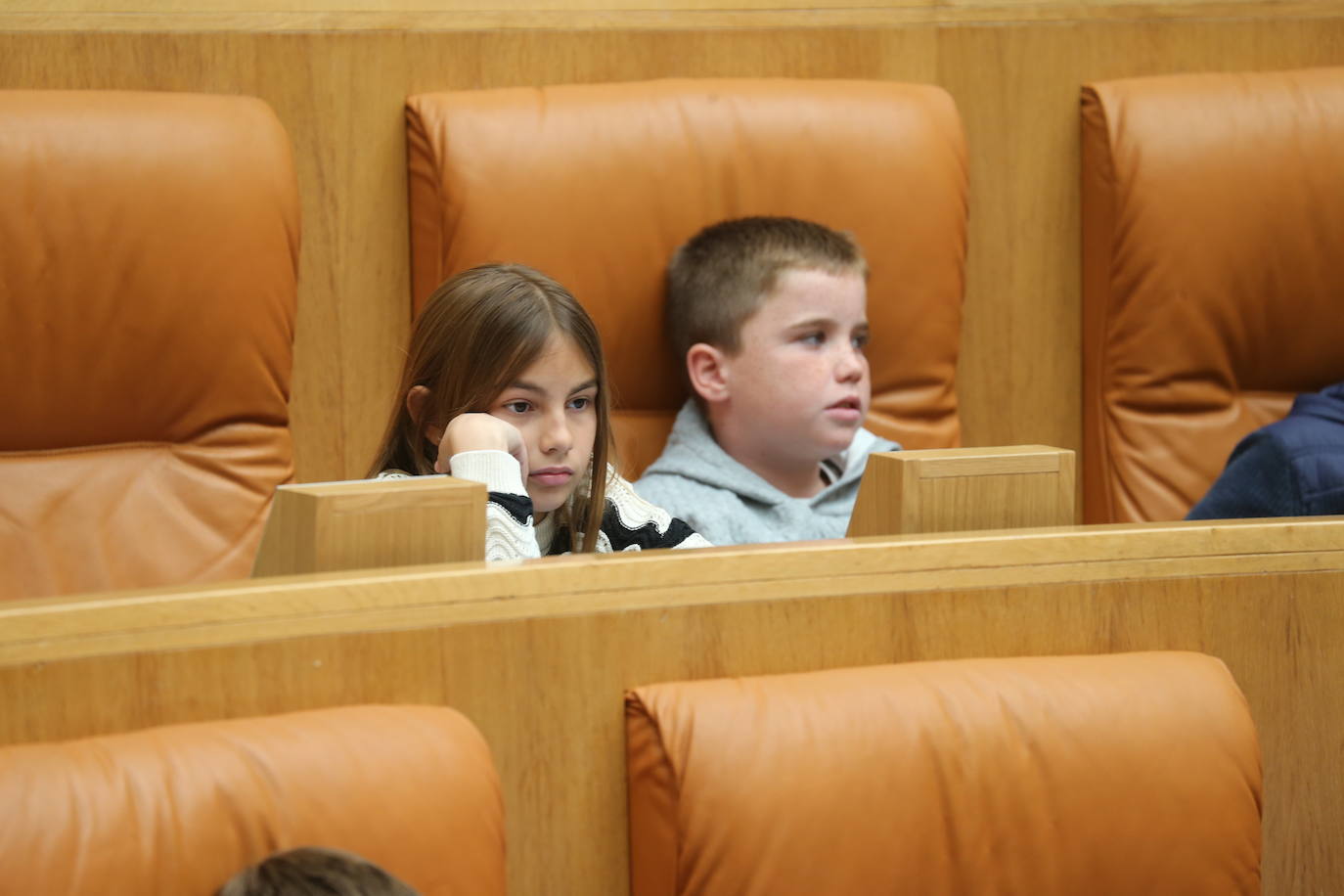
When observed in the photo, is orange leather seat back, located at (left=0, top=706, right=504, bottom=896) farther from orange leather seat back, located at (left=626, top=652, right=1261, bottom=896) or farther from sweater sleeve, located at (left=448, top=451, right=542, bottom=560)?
sweater sleeve, located at (left=448, top=451, right=542, bottom=560)

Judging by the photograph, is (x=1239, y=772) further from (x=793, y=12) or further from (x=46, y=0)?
(x=46, y=0)

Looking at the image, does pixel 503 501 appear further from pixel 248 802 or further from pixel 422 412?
pixel 248 802

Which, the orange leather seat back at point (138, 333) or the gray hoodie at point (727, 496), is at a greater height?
the orange leather seat back at point (138, 333)

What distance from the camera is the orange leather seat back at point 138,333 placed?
102cm

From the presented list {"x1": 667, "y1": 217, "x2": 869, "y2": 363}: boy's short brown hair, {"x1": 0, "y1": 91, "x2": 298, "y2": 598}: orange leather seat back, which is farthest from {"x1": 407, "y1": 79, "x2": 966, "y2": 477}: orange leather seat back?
{"x1": 0, "y1": 91, "x2": 298, "y2": 598}: orange leather seat back

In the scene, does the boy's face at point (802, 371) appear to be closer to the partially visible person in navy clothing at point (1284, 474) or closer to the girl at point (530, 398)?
the girl at point (530, 398)

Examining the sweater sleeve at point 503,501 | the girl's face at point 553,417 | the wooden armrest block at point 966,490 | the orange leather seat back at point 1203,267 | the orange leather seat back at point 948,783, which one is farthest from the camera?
the orange leather seat back at point 1203,267

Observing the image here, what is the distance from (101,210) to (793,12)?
0.57 meters

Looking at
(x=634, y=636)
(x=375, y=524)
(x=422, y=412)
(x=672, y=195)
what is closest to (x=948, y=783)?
(x=634, y=636)

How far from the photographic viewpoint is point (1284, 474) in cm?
102

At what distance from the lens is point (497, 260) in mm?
1113

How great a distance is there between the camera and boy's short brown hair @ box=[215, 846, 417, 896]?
484 mm

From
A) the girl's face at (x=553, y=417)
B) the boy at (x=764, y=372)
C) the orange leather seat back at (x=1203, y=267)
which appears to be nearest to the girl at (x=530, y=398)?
the girl's face at (x=553, y=417)

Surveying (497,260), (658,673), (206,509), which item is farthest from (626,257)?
(658,673)
